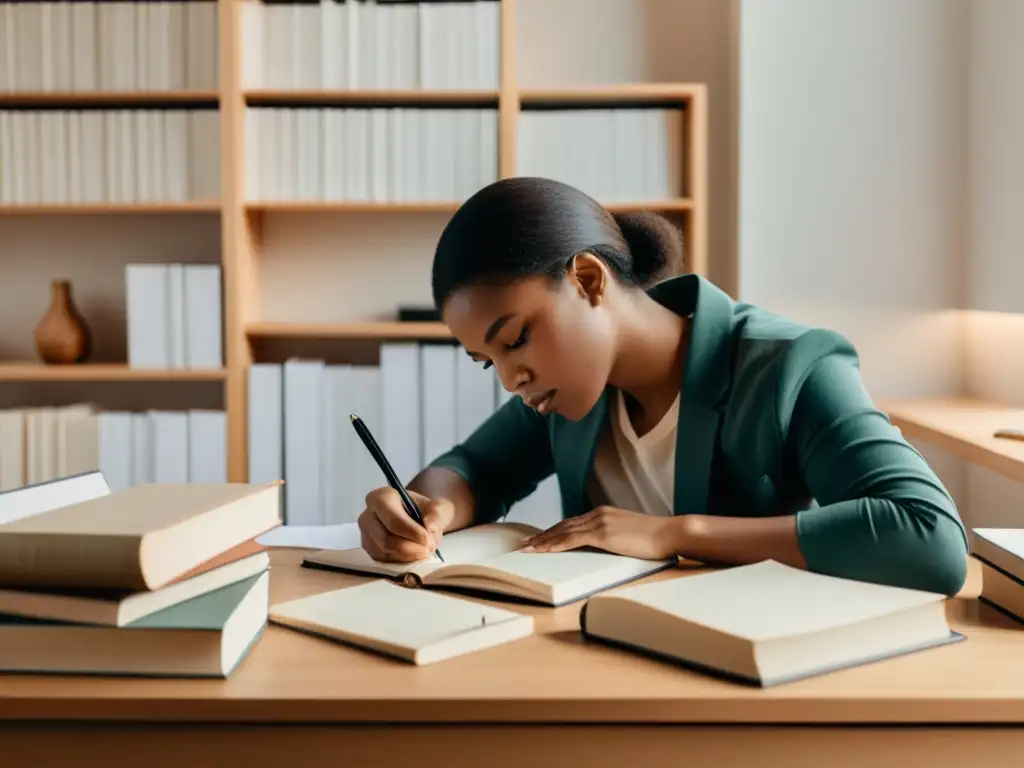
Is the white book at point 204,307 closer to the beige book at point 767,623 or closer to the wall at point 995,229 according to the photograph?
the wall at point 995,229

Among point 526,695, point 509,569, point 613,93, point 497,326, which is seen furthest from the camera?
point 613,93

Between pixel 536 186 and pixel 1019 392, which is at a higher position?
pixel 536 186

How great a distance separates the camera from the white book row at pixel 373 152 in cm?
284

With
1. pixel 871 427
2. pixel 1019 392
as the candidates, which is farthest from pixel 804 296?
pixel 871 427

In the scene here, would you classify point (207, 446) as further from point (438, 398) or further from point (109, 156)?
point (109, 156)

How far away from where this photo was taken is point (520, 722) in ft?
2.60

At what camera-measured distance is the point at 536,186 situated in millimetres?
1328

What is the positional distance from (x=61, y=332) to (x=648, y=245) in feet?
6.53

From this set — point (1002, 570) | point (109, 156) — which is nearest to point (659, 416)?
point (1002, 570)

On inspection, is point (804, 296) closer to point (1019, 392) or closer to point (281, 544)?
point (1019, 392)

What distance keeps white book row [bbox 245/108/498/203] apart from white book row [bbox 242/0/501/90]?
0.08 meters

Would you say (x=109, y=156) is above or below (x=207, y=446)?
above

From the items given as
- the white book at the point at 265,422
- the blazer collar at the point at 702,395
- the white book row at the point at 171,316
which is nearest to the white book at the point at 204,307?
the white book row at the point at 171,316

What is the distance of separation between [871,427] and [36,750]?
886 mm
